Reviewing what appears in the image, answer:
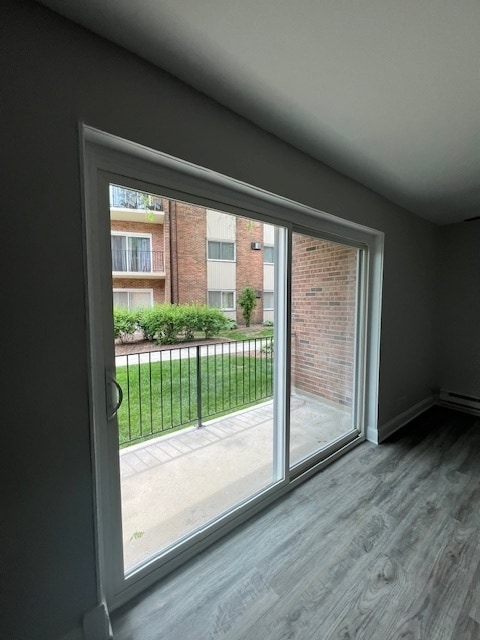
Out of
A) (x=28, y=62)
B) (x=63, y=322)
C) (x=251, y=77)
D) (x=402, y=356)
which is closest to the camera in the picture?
(x=28, y=62)

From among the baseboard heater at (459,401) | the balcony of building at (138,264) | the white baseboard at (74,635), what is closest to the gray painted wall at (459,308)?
the baseboard heater at (459,401)

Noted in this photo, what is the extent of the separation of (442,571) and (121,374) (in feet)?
6.43

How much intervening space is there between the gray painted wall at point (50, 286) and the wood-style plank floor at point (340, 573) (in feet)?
1.72

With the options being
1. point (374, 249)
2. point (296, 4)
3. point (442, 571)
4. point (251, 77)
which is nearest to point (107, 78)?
point (251, 77)

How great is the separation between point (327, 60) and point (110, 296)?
52.7 inches

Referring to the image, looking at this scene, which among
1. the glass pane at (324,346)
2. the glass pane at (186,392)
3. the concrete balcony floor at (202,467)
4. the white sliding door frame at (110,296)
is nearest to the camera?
the white sliding door frame at (110,296)

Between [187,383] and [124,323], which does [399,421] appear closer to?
[187,383]

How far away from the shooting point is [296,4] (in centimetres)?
92

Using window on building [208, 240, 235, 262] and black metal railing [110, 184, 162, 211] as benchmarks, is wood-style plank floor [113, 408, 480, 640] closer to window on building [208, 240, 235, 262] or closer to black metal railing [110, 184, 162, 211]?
window on building [208, 240, 235, 262]

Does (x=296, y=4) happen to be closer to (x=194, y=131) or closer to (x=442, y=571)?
(x=194, y=131)

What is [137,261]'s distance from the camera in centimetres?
148

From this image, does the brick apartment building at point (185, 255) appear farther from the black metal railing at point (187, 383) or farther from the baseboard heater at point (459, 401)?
the baseboard heater at point (459, 401)

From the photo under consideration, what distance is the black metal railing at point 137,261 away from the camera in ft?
4.47

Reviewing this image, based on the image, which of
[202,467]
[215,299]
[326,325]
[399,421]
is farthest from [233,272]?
[399,421]
